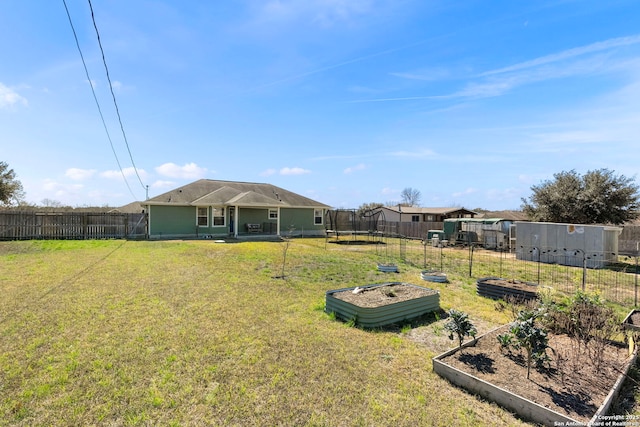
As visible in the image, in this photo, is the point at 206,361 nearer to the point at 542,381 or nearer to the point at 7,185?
the point at 542,381

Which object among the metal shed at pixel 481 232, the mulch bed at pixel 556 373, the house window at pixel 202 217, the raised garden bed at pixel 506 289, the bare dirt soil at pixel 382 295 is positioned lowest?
the mulch bed at pixel 556 373

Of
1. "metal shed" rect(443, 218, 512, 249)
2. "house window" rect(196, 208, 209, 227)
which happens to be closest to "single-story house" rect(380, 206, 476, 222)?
"metal shed" rect(443, 218, 512, 249)

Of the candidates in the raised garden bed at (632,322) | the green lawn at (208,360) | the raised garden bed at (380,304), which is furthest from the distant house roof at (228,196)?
the raised garden bed at (632,322)

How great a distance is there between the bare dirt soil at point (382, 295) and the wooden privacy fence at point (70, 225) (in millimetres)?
17017

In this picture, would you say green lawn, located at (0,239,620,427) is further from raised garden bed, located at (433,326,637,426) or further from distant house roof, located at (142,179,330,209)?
distant house roof, located at (142,179,330,209)

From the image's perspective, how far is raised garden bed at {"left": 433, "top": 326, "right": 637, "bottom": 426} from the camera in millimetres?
2713

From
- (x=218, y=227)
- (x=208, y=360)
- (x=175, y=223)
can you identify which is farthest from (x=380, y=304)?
(x=175, y=223)

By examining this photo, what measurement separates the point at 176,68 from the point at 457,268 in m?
12.1

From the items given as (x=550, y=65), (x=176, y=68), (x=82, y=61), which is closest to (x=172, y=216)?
(x=176, y=68)

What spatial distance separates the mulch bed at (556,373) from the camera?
286 cm

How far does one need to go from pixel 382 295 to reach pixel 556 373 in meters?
2.96

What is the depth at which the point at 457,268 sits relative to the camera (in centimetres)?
1062

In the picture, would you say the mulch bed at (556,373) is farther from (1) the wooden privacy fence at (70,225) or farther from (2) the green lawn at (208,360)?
(1) the wooden privacy fence at (70,225)

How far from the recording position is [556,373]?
3354mm
